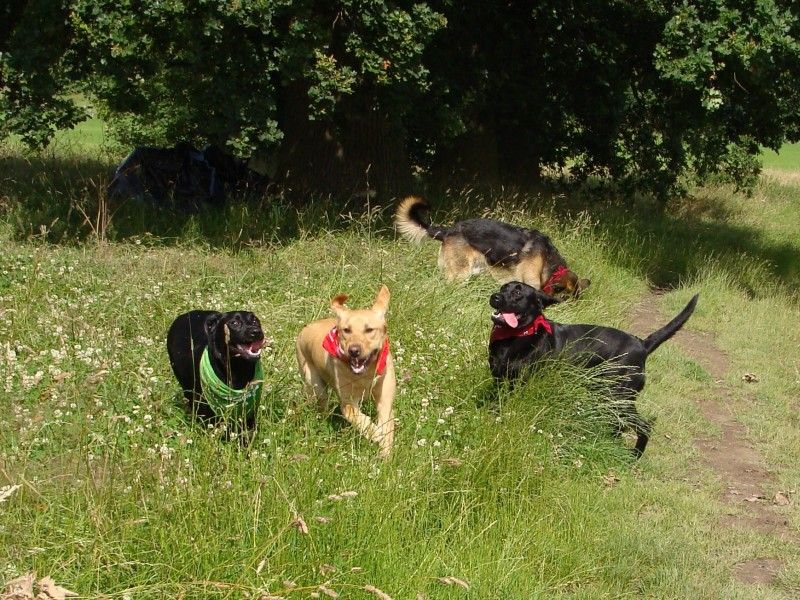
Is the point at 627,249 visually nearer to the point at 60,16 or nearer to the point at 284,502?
the point at 60,16

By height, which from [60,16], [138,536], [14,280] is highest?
[60,16]

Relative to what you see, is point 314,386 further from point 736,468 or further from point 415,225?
point 415,225

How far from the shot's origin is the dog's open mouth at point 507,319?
6.79 metres

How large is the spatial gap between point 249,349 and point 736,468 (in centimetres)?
396

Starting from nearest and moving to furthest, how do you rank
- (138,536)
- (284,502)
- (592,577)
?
1. (138,536)
2. (284,502)
3. (592,577)

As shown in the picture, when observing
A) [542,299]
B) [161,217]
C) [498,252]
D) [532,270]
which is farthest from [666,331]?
[161,217]

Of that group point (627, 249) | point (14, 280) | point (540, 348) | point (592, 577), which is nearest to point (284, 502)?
point (592, 577)

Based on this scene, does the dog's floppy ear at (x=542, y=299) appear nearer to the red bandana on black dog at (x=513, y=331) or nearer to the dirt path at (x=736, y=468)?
the red bandana on black dog at (x=513, y=331)

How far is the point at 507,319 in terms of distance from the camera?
679 centimetres

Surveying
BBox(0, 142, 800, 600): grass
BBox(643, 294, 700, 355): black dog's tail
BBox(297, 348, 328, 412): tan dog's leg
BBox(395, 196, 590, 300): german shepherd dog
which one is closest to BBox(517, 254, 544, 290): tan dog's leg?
BBox(395, 196, 590, 300): german shepherd dog

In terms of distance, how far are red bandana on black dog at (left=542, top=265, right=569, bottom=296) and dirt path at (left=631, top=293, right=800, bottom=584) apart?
1035mm

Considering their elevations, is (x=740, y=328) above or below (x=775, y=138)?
below

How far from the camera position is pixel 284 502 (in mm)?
4422

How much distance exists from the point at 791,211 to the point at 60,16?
1520 centimetres
